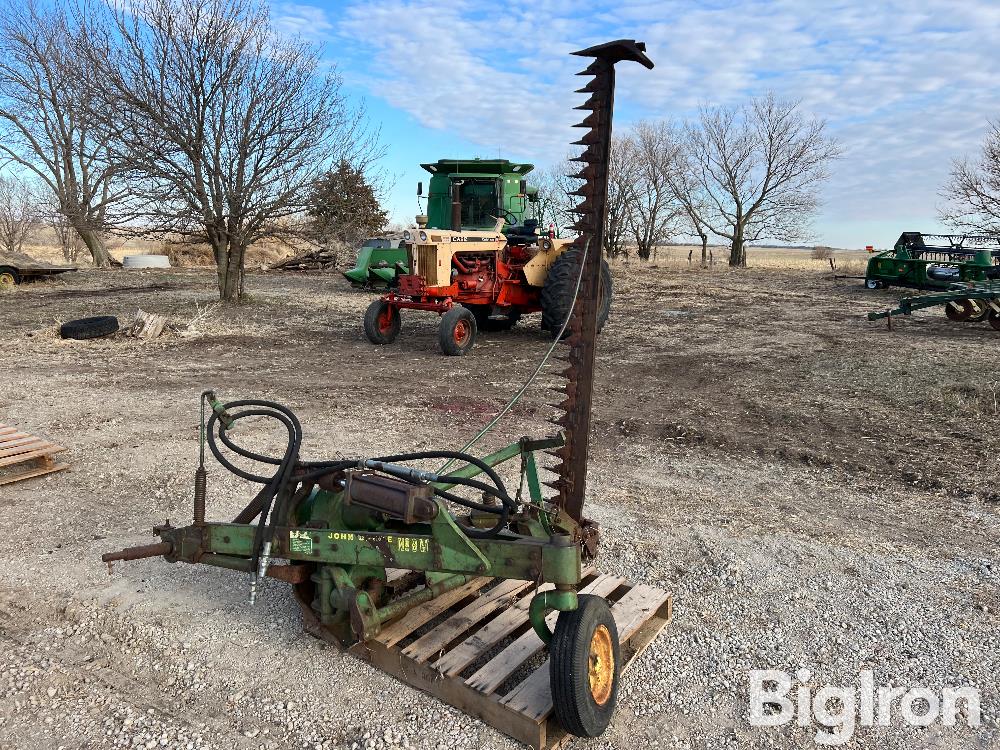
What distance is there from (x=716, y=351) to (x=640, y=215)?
2519 centimetres

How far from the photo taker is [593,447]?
580cm

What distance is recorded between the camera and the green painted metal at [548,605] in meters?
2.49

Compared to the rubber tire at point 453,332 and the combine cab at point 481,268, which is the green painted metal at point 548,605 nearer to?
A: the combine cab at point 481,268

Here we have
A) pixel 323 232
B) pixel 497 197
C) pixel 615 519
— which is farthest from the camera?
pixel 323 232

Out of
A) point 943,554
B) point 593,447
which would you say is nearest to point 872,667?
point 943,554

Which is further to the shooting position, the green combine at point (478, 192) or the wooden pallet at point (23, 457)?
the green combine at point (478, 192)

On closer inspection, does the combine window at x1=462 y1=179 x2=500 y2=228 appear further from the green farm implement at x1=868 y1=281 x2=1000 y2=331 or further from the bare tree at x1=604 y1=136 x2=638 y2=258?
the bare tree at x1=604 y1=136 x2=638 y2=258

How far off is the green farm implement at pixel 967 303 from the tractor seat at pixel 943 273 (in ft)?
15.2

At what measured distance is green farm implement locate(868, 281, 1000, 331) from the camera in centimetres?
1074

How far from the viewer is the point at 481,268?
10.4m

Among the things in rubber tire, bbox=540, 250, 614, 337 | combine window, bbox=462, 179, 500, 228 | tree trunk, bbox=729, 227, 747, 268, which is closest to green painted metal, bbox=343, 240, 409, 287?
combine window, bbox=462, 179, 500, 228

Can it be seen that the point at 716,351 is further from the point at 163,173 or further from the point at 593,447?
the point at 163,173

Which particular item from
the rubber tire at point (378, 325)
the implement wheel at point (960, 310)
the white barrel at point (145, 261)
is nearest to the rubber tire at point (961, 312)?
the implement wheel at point (960, 310)

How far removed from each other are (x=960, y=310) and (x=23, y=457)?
13144mm
